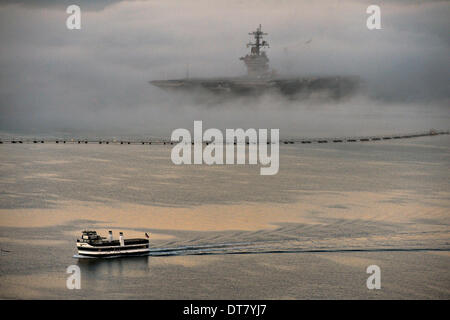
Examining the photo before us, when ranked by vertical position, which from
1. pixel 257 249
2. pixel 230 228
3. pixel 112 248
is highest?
pixel 230 228

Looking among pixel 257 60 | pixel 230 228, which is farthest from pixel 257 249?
pixel 257 60

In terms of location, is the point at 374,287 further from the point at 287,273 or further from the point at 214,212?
the point at 214,212

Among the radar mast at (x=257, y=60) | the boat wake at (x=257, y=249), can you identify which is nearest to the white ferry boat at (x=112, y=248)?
the boat wake at (x=257, y=249)

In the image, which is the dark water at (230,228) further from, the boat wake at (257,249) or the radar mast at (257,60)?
the radar mast at (257,60)

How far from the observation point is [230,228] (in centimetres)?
2330

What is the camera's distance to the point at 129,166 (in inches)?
1705

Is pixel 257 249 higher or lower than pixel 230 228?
lower

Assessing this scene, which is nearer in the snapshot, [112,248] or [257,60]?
[112,248]

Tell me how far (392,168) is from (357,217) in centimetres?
2067

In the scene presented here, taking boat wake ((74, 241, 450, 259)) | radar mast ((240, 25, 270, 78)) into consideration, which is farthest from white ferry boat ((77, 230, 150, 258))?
radar mast ((240, 25, 270, 78))

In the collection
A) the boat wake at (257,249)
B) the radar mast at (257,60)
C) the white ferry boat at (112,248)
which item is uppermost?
the radar mast at (257,60)

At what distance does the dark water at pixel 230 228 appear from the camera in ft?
57.2

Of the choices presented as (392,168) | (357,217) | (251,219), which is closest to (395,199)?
(357,217)

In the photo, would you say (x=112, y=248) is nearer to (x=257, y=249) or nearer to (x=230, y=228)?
(x=257, y=249)
